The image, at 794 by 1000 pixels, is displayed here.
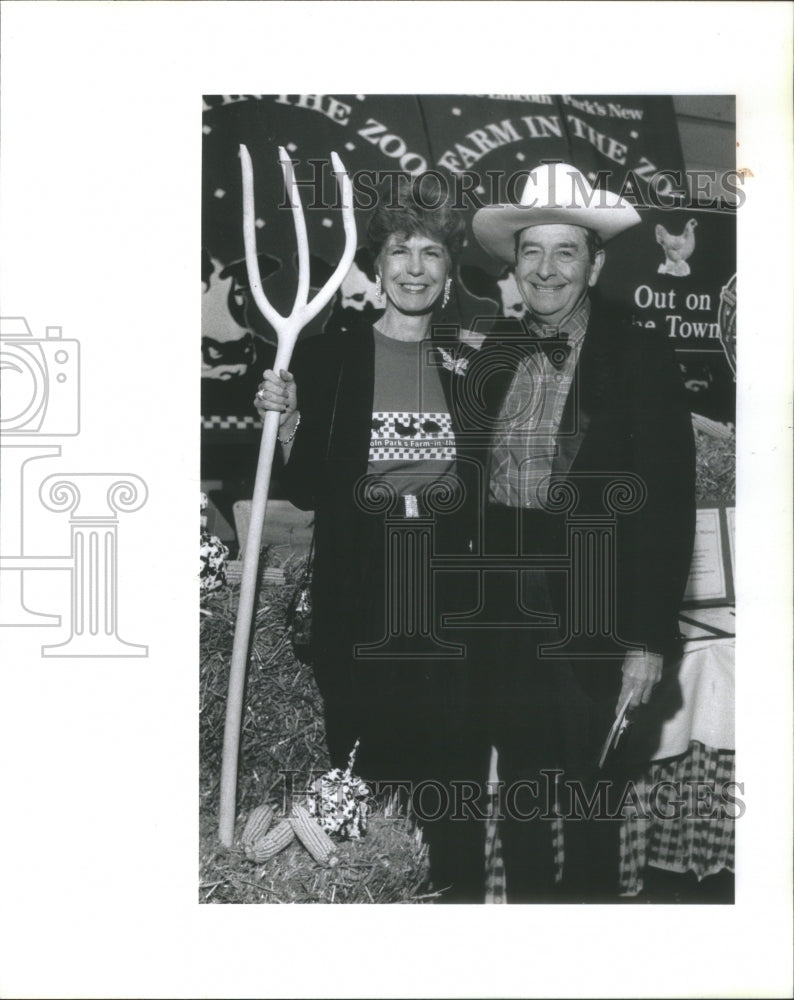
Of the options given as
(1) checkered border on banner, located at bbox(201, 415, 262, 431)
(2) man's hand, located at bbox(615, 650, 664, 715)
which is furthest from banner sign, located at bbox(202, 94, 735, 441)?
(2) man's hand, located at bbox(615, 650, 664, 715)

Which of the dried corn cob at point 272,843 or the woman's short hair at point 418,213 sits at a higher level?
the woman's short hair at point 418,213

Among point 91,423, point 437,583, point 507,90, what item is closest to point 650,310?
point 507,90

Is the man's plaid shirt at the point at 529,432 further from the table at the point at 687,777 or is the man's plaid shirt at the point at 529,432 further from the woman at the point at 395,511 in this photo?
the table at the point at 687,777

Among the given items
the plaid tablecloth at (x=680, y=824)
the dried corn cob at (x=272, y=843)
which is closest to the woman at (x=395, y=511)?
the dried corn cob at (x=272, y=843)

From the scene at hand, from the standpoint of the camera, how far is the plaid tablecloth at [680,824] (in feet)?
11.5

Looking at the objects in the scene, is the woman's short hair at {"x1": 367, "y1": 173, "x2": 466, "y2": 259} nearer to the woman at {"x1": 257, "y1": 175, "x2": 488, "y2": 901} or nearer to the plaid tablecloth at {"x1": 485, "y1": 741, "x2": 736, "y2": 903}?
the woman at {"x1": 257, "y1": 175, "x2": 488, "y2": 901}

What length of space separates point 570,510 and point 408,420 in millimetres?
519

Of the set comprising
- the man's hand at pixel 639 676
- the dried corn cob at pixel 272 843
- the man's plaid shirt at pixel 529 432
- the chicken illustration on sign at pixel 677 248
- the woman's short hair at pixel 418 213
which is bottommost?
the dried corn cob at pixel 272 843

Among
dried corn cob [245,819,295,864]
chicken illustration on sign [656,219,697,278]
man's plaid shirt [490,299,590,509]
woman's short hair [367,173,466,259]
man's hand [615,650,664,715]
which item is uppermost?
woman's short hair [367,173,466,259]

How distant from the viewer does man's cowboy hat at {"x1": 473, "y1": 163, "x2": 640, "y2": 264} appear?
136 inches

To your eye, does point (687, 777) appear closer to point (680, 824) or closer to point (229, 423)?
point (680, 824)

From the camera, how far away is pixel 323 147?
3.45 meters

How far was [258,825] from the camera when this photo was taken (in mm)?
3477

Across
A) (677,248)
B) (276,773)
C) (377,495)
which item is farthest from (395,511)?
(677,248)
